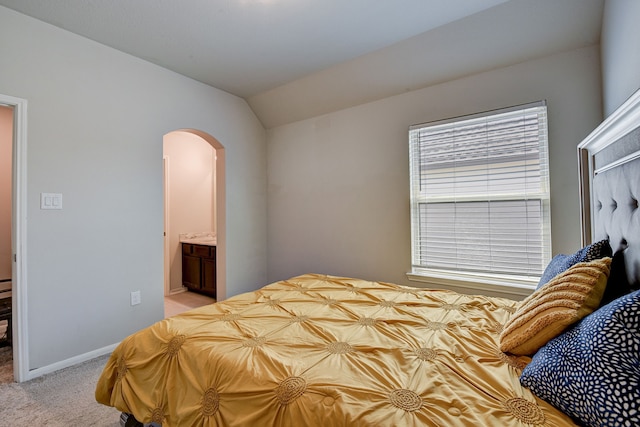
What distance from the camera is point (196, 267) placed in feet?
14.1

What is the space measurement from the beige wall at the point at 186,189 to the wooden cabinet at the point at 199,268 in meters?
0.14

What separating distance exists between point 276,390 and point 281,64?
9.21ft

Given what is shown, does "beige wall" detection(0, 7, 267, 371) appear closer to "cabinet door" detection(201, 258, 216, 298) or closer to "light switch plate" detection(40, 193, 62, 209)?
"light switch plate" detection(40, 193, 62, 209)

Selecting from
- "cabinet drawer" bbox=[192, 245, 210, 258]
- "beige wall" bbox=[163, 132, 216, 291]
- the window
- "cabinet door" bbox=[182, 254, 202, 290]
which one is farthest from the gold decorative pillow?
"beige wall" bbox=[163, 132, 216, 291]

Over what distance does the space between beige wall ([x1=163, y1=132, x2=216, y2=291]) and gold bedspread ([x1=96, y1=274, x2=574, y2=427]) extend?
10.5 ft

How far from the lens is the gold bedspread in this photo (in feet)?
2.90

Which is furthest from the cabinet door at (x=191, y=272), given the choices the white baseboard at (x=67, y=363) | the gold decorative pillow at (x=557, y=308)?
the gold decorative pillow at (x=557, y=308)

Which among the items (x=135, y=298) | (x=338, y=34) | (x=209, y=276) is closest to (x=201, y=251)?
(x=209, y=276)

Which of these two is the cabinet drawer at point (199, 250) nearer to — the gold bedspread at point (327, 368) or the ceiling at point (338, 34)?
the ceiling at point (338, 34)

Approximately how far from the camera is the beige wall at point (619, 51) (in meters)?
1.46

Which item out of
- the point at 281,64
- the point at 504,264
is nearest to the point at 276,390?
the point at 504,264

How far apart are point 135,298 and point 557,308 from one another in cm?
308

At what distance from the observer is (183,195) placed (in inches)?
181

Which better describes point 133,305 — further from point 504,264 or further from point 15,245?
point 504,264
